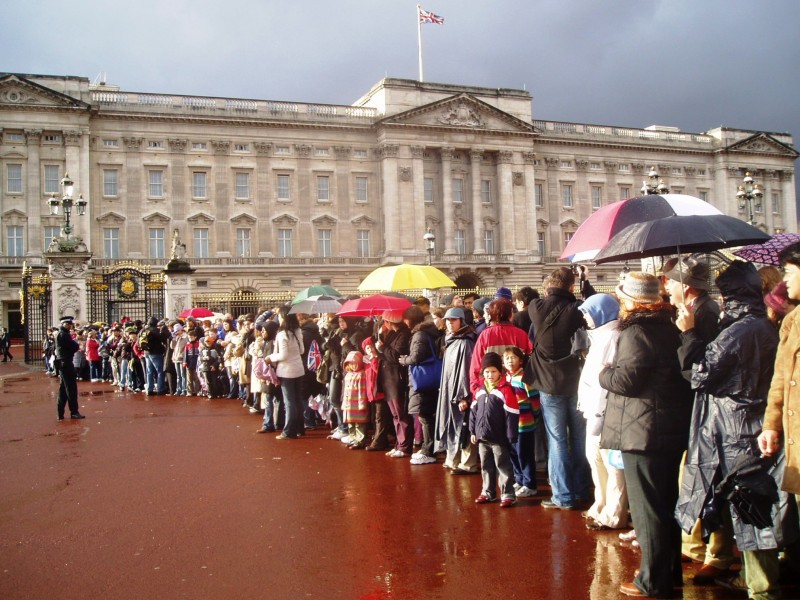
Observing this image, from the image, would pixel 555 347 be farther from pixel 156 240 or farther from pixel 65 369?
pixel 156 240

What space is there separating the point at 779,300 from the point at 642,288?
4.37 feet

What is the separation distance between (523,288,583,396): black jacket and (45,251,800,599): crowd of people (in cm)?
1

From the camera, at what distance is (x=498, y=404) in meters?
7.62

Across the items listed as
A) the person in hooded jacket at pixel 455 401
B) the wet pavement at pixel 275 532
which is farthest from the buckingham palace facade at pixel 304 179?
the person in hooded jacket at pixel 455 401

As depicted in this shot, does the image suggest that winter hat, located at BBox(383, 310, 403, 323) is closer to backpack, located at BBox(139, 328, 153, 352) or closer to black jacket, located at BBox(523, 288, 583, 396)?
black jacket, located at BBox(523, 288, 583, 396)

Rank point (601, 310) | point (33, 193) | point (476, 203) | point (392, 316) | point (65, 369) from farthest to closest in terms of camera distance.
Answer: point (476, 203) → point (33, 193) → point (65, 369) → point (392, 316) → point (601, 310)

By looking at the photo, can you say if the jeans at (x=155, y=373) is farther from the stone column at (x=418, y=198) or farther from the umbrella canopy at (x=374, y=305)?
the stone column at (x=418, y=198)

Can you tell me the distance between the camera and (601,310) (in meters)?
6.72

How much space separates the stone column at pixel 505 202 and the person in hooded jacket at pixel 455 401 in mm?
46971

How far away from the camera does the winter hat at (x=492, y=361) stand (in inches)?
305

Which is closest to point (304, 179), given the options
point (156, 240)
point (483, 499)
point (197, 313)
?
point (156, 240)

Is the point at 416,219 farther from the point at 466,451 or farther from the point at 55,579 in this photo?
the point at 55,579

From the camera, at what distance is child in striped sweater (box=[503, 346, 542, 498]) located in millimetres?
7750

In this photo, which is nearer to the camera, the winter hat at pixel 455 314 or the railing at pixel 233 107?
the winter hat at pixel 455 314
